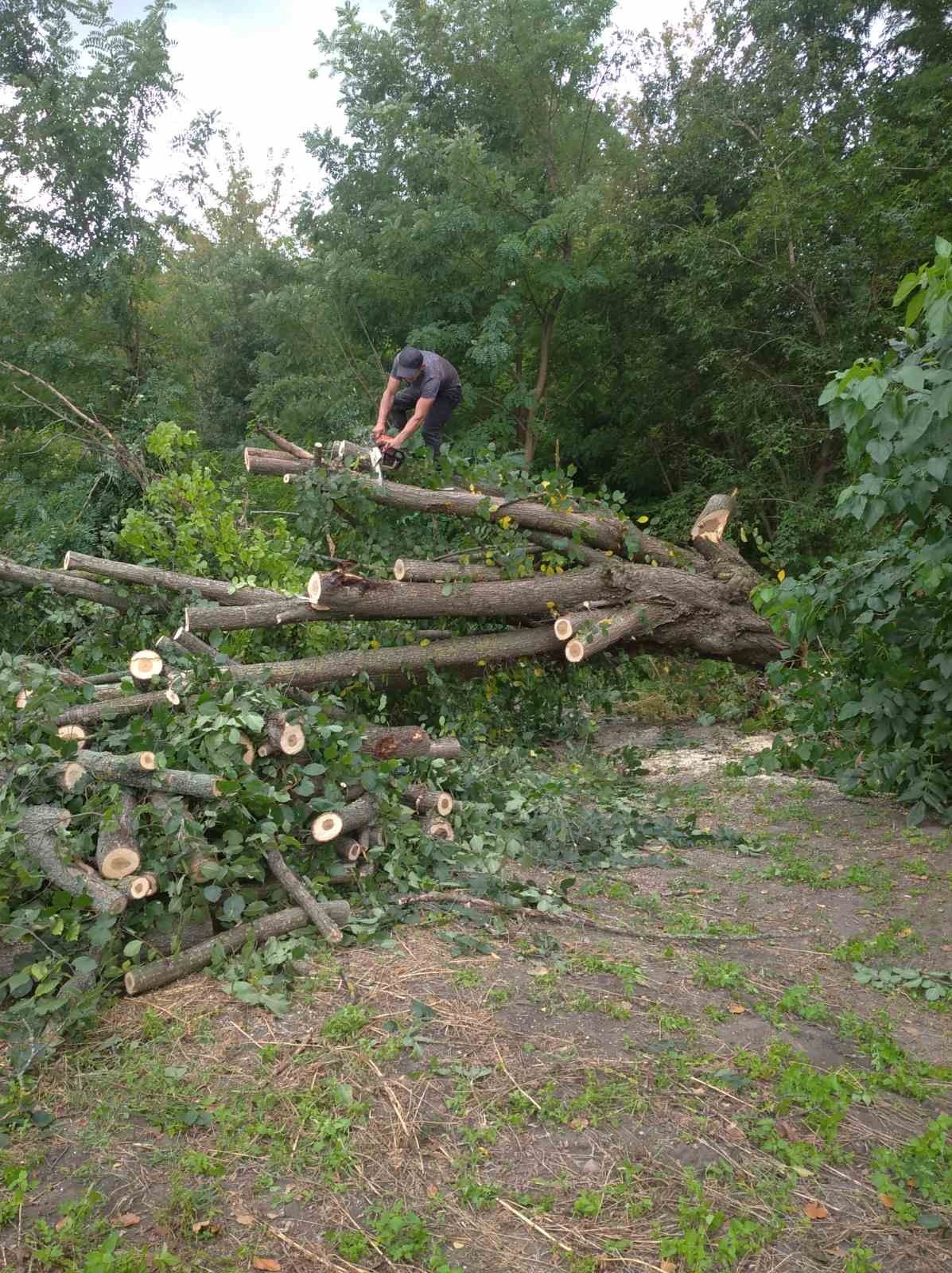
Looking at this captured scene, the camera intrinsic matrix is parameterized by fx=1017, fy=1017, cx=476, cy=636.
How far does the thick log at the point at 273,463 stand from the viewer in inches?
238

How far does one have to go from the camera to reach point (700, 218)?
1411 cm

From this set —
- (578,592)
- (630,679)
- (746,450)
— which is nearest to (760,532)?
(746,450)

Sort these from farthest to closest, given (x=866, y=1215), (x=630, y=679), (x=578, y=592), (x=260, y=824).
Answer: (x=630, y=679) → (x=578, y=592) → (x=260, y=824) → (x=866, y=1215)

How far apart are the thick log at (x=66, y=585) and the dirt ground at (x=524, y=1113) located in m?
2.99

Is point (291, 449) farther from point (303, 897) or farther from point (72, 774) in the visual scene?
point (303, 897)

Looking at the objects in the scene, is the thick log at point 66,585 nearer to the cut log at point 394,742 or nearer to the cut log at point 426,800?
the cut log at point 394,742

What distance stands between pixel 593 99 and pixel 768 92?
8.15 ft

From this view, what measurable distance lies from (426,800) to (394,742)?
30 cm

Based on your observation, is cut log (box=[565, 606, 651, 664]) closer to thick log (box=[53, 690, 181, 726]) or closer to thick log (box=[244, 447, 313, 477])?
thick log (box=[244, 447, 313, 477])

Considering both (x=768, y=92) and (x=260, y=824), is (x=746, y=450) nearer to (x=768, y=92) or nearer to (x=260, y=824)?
(x=768, y=92)

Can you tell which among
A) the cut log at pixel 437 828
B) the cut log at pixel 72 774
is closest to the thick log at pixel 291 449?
the cut log at pixel 437 828

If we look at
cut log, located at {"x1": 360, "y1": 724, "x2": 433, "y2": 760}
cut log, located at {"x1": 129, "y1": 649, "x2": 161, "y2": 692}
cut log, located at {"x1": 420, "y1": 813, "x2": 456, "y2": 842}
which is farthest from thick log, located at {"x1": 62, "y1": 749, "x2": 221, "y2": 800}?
cut log, located at {"x1": 420, "y1": 813, "x2": 456, "y2": 842}

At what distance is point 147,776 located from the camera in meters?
3.55

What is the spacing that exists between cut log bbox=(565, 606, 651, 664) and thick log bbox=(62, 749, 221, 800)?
3095mm
